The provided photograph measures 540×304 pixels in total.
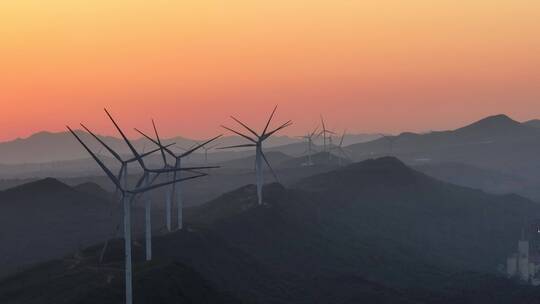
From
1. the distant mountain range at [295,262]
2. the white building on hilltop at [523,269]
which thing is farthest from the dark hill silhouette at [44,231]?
the white building on hilltop at [523,269]

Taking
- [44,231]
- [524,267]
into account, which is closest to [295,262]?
[524,267]

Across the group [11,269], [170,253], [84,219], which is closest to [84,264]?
[170,253]

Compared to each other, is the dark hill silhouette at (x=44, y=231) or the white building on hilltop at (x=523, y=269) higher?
the dark hill silhouette at (x=44, y=231)

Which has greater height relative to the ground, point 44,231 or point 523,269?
point 44,231

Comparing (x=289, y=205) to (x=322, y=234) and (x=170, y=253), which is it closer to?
(x=322, y=234)

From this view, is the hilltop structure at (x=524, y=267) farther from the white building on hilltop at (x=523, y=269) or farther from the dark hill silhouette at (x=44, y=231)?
the dark hill silhouette at (x=44, y=231)

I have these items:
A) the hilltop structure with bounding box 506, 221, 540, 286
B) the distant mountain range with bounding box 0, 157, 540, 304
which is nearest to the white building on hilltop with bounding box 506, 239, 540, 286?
the hilltop structure with bounding box 506, 221, 540, 286

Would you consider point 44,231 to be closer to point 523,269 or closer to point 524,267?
point 523,269

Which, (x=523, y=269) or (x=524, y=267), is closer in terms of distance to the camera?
(x=523, y=269)
